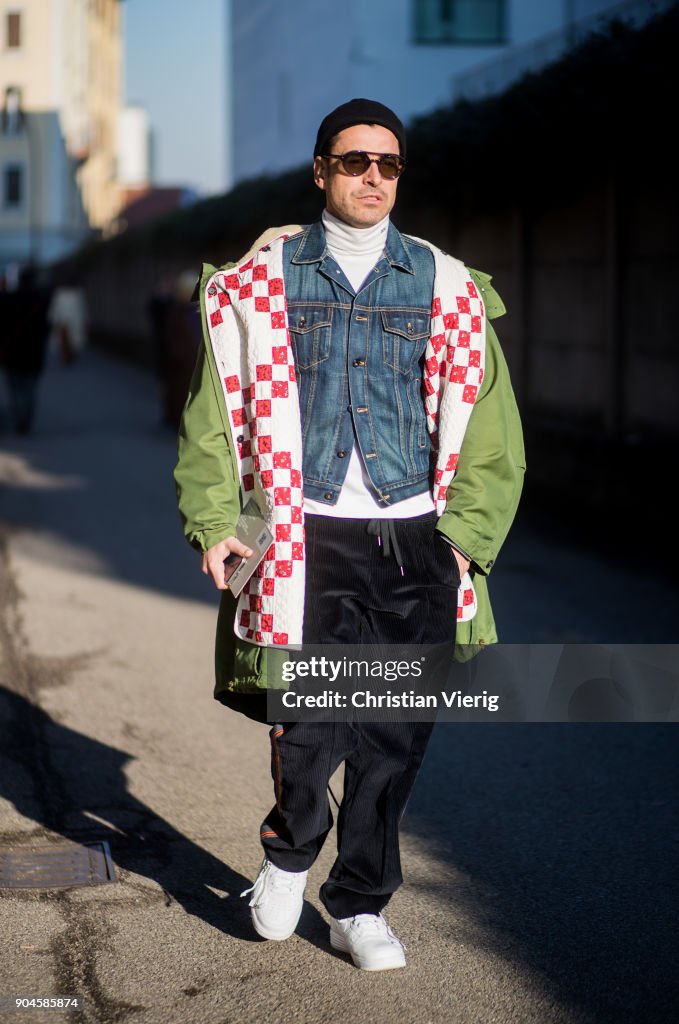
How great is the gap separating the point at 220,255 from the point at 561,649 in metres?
20.2

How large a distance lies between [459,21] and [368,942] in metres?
31.1

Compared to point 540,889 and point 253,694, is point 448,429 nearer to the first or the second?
point 253,694

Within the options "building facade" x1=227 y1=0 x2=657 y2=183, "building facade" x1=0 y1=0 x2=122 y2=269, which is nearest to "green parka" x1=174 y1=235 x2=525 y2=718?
"building facade" x1=227 y1=0 x2=657 y2=183

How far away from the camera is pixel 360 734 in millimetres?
3588

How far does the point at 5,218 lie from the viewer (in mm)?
74500

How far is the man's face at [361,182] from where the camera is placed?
135 inches

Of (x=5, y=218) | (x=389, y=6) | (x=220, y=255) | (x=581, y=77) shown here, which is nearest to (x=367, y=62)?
(x=389, y=6)

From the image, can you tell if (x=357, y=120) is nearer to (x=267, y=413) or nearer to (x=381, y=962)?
(x=267, y=413)

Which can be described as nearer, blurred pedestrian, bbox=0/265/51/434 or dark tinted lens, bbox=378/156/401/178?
dark tinted lens, bbox=378/156/401/178

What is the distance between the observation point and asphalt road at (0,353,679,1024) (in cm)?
345

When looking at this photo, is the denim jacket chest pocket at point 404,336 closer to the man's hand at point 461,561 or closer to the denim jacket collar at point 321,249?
the denim jacket collar at point 321,249

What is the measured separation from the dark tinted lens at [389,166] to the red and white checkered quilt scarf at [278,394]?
9.7 inches

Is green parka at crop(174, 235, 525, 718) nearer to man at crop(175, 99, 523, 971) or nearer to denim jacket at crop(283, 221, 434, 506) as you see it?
man at crop(175, 99, 523, 971)

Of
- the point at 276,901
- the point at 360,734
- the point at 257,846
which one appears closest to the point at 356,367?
the point at 360,734
